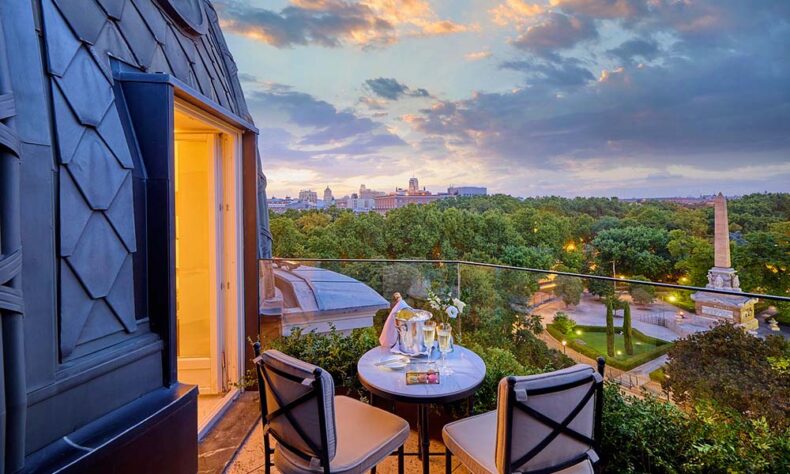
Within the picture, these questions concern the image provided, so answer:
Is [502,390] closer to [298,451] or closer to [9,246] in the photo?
[298,451]

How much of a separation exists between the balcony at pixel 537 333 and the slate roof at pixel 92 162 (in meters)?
1.59

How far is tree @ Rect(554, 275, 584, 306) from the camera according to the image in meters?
3.02

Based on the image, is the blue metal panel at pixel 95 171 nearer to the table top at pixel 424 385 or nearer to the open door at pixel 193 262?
the table top at pixel 424 385

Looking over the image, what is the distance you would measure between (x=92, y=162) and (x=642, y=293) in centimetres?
332

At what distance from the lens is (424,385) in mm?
1930

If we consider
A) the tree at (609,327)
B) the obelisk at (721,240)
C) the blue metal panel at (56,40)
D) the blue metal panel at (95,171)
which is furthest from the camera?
the obelisk at (721,240)

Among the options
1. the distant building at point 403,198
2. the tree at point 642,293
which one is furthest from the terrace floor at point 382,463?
the distant building at point 403,198

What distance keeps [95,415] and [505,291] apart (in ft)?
9.69

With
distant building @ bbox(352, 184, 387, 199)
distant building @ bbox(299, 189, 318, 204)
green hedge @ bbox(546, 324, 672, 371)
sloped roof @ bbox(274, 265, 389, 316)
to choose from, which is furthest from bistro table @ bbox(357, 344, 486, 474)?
distant building @ bbox(352, 184, 387, 199)

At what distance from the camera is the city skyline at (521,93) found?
748 cm

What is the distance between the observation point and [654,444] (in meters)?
2.04

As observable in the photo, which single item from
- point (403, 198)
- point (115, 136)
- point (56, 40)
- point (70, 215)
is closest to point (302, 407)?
point (70, 215)

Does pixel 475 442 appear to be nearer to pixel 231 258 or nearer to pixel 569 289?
pixel 569 289

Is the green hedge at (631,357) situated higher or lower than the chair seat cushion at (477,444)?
higher
